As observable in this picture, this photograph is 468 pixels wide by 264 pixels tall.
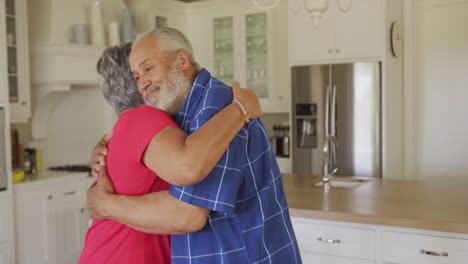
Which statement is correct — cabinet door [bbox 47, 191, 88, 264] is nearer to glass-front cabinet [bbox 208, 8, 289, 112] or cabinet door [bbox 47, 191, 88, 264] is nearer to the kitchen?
the kitchen

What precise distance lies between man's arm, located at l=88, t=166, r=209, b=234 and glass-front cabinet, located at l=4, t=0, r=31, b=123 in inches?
125

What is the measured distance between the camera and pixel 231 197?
125 centimetres

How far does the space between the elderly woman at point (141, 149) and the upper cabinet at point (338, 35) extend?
306 centimetres

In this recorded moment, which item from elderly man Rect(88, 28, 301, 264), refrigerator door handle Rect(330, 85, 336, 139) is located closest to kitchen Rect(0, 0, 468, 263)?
refrigerator door handle Rect(330, 85, 336, 139)

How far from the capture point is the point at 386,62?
4.43 m

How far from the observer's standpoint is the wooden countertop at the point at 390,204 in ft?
7.32

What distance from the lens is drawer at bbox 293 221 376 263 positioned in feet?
7.86

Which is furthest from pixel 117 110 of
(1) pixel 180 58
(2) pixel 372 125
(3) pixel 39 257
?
(2) pixel 372 125

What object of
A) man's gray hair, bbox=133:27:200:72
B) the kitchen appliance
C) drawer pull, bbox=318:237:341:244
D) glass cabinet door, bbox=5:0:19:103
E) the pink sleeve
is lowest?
drawer pull, bbox=318:237:341:244

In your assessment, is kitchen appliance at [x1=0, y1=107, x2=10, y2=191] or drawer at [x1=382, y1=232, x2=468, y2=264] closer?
drawer at [x1=382, y1=232, x2=468, y2=264]

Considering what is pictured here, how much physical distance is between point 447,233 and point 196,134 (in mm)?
1427

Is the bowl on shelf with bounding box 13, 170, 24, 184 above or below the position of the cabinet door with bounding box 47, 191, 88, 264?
above

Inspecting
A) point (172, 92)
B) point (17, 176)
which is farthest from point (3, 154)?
point (172, 92)

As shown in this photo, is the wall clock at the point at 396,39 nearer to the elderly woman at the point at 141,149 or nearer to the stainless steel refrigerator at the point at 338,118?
the stainless steel refrigerator at the point at 338,118
